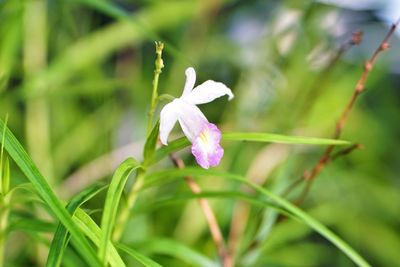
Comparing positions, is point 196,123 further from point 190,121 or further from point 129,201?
point 129,201

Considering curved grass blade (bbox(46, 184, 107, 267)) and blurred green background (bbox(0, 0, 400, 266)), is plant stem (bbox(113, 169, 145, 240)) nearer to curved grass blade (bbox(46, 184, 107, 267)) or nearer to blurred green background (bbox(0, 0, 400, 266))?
curved grass blade (bbox(46, 184, 107, 267))

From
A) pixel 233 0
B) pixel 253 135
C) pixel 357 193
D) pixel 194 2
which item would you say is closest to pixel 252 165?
pixel 357 193

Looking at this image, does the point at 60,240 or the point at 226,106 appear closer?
the point at 60,240

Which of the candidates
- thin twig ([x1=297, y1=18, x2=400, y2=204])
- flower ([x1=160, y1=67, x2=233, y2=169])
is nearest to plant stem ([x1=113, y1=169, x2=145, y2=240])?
flower ([x1=160, y1=67, x2=233, y2=169])

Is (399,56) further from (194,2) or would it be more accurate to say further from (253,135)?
(253,135)

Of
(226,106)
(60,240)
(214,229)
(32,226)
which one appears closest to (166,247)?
(214,229)
